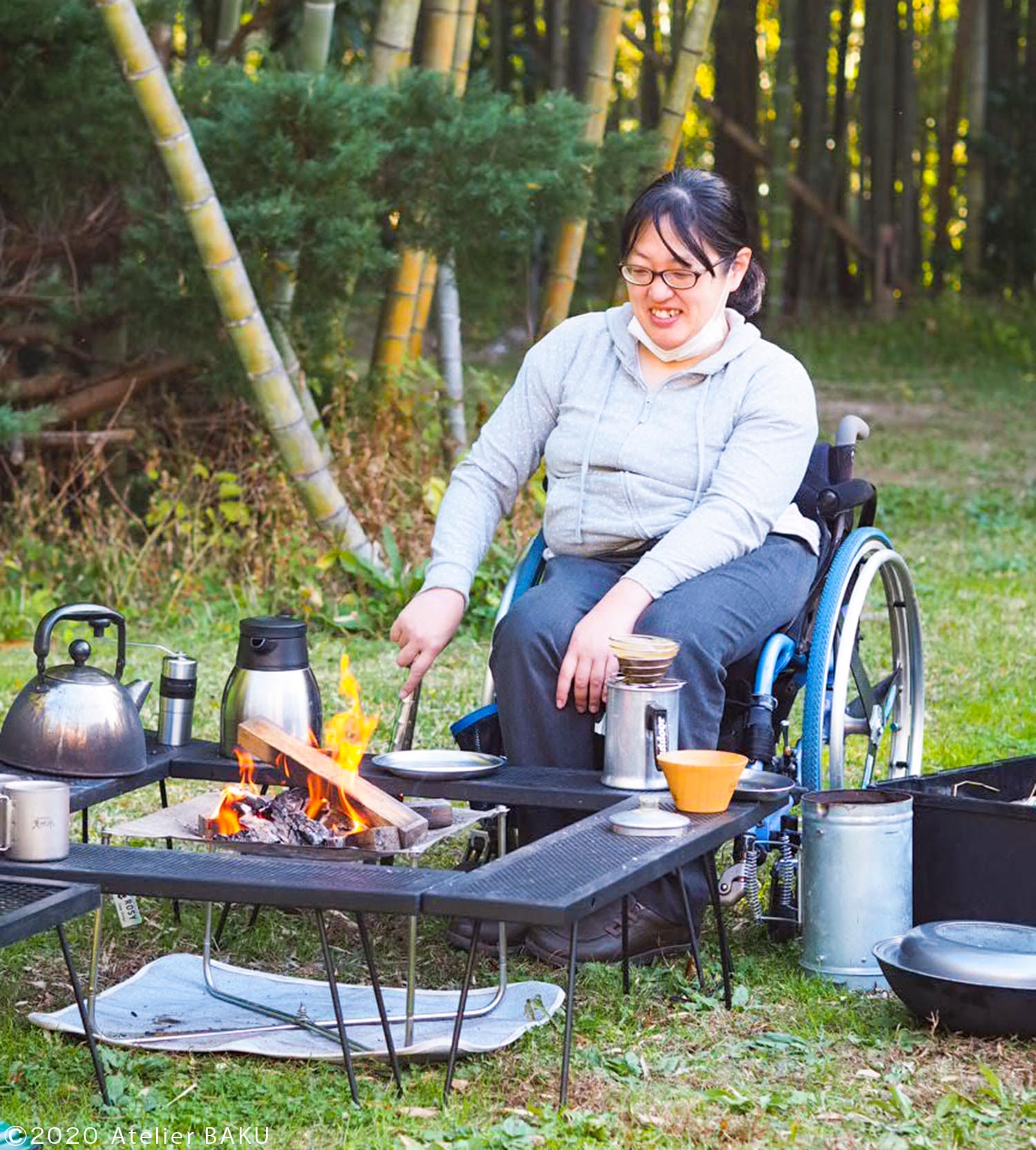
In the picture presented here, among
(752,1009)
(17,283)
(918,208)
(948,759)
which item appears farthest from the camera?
(918,208)

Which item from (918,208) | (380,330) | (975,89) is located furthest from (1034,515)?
(918,208)

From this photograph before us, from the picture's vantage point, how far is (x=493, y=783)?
3016 millimetres

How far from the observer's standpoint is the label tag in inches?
123

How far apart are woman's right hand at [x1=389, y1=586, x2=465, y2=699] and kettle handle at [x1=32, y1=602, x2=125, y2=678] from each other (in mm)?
507

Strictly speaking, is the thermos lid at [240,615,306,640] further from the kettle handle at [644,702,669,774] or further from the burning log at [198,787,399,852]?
the kettle handle at [644,702,669,774]

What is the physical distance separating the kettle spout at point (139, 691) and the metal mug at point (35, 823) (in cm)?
61

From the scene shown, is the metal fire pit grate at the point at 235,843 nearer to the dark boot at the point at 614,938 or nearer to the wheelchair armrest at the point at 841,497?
the dark boot at the point at 614,938

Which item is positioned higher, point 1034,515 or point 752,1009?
point 1034,515

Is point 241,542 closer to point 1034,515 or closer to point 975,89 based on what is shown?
point 1034,515

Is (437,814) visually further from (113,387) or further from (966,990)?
(113,387)

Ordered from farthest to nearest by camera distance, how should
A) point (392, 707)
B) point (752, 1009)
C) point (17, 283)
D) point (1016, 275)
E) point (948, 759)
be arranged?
point (1016, 275) → point (17, 283) → point (392, 707) → point (948, 759) → point (752, 1009)

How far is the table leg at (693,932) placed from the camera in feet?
9.52

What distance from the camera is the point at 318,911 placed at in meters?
2.50

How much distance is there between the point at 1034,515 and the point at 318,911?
687 cm
